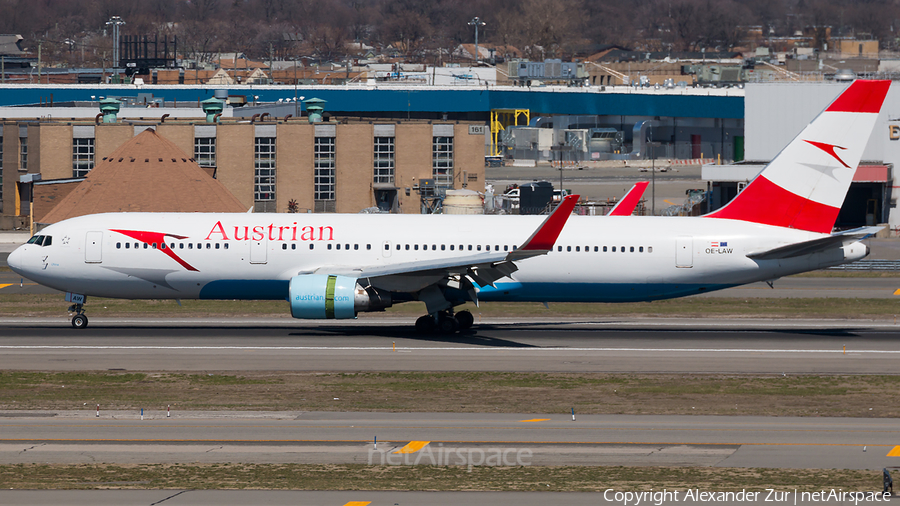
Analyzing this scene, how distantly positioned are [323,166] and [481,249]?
169ft

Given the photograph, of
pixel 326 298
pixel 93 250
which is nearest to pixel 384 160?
pixel 93 250

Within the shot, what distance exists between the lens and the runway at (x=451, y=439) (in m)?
23.7

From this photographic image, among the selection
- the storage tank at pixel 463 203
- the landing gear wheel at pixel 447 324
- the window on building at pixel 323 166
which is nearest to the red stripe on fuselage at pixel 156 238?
the landing gear wheel at pixel 447 324

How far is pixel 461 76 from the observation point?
588 ft

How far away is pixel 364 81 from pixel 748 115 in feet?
316

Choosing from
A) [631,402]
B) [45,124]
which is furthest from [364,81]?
[631,402]

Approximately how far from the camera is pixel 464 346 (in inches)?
1565

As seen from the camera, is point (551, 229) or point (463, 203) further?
point (463, 203)

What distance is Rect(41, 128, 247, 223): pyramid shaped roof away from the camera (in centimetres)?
7162

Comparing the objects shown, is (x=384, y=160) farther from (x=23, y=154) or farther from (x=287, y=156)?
(x=23, y=154)

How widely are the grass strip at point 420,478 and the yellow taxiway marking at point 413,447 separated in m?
1.29

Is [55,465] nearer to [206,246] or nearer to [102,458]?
[102,458]

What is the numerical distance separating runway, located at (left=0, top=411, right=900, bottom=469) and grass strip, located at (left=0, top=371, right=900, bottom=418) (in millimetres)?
1142

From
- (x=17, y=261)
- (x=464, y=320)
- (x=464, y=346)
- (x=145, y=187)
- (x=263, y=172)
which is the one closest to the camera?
(x=464, y=346)
